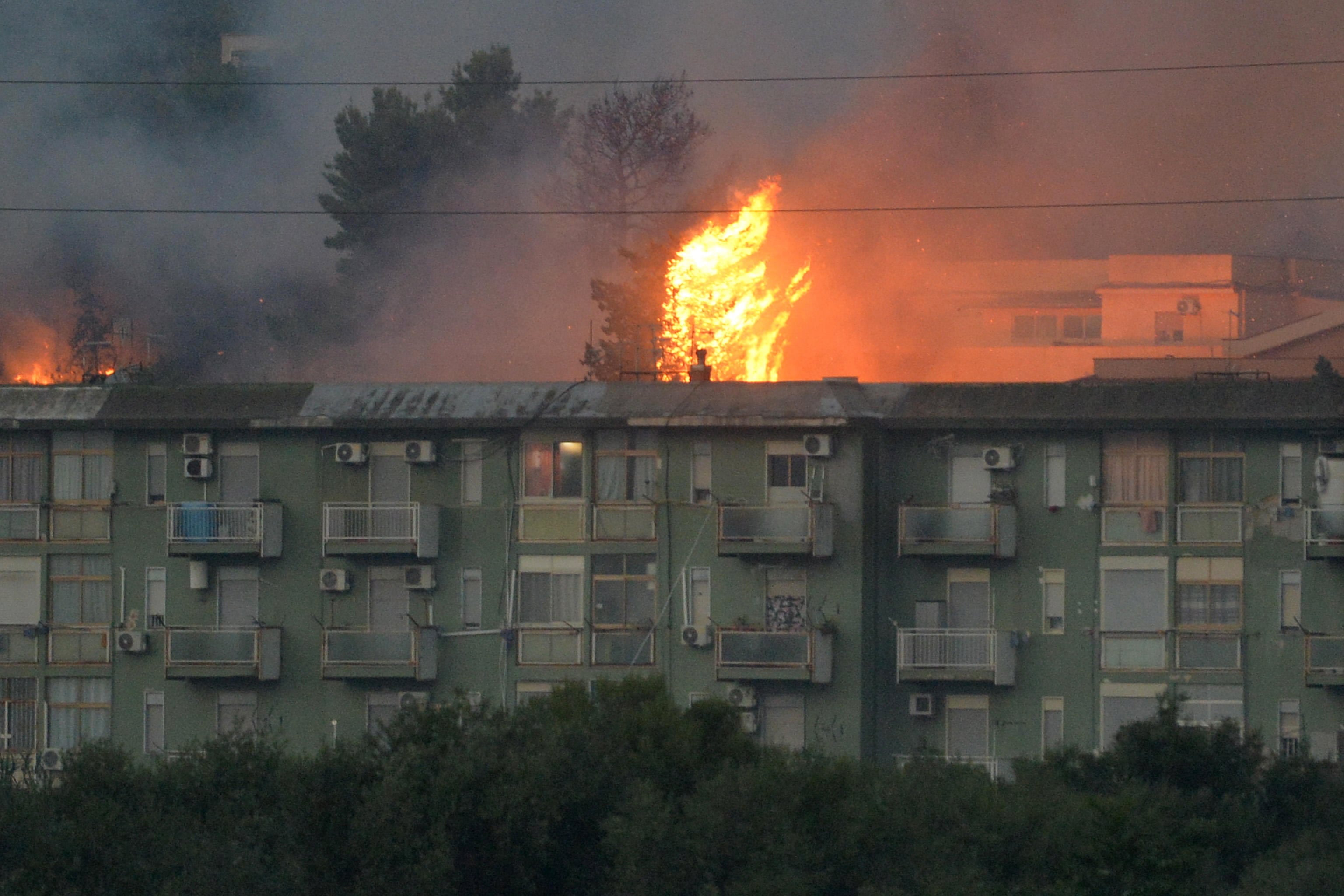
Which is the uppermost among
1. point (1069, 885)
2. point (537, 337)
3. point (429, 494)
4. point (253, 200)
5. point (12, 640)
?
point (253, 200)

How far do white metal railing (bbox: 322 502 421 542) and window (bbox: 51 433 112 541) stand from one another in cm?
421

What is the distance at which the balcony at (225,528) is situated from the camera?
3509cm

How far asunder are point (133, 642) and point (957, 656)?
534 inches

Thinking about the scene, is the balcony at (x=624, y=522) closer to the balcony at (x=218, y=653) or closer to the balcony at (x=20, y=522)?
the balcony at (x=218, y=653)

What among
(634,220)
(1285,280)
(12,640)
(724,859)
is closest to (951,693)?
(724,859)

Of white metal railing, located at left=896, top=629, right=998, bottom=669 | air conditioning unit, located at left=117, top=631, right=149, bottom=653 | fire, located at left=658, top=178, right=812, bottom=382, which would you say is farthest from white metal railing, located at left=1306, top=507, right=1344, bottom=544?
air conditioning unit, located at left=117, top=631, right=149, bottom=653

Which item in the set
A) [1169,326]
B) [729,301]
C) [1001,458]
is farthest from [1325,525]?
[1169,326]

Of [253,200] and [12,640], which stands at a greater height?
[253,200]

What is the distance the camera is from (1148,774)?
29.9 meters

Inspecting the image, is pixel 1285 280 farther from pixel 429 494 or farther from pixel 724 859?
pixel 724 859

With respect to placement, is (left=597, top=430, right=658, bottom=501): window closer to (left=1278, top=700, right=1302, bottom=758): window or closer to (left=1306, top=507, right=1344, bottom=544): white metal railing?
(left=1306, top=507, right=1344, bottom=544): white metal railing

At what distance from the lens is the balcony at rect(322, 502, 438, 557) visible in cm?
3466

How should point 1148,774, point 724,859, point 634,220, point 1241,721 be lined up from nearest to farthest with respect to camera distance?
point 724,859 → point 1148,774 → point 1241,721 → point 634,220

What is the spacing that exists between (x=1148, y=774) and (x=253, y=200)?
49128 millimetres
